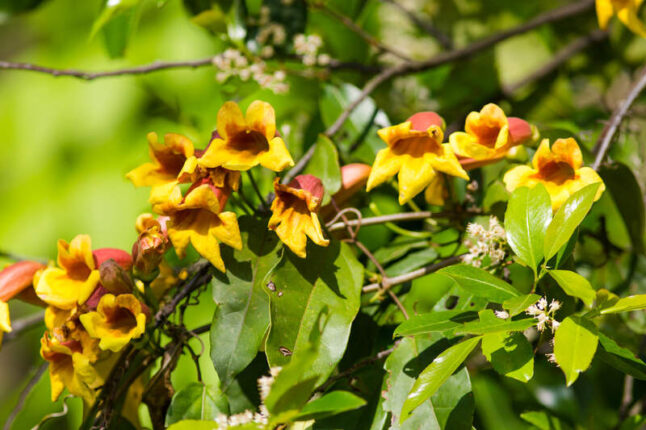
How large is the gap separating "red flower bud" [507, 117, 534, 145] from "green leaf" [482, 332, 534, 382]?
0.25 meters

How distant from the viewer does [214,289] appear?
25.2 inches

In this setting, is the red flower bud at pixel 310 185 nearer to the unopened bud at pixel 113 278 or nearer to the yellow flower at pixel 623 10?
the unopened bud at pixel 113 278

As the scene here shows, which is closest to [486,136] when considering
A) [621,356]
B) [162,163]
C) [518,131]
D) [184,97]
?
[518,131]

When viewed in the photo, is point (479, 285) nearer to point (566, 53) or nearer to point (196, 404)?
point (196, 404)

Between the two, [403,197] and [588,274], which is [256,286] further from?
[588,274]

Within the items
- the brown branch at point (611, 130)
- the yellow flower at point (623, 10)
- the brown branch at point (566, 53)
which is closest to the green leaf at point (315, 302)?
the brown branch at point (611, 130)

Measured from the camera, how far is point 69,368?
66 centimetres

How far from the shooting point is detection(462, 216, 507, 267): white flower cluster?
65cm

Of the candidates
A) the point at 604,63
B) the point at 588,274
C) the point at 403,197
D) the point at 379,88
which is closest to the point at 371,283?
the point at 403,197

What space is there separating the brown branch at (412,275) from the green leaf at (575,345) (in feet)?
0.68

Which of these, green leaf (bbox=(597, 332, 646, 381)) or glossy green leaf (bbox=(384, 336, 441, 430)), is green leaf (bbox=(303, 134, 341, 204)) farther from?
green leaf (bbox=(597, 332, 646, 381))

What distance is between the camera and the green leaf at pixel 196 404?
647 millimetres

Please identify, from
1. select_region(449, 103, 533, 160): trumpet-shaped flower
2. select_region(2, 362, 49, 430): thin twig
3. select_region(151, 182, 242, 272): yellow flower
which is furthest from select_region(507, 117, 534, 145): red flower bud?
select_region(2, 362, 49, 430): thin twig

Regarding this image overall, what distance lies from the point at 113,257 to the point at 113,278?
0.28 ft
